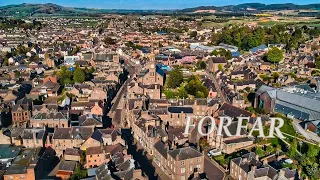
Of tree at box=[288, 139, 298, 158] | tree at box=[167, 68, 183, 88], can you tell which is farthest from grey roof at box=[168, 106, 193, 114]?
tree at box=[288, 139, 298, 158]

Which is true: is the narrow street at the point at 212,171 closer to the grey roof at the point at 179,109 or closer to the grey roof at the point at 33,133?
the grey roof at the point at 179,109

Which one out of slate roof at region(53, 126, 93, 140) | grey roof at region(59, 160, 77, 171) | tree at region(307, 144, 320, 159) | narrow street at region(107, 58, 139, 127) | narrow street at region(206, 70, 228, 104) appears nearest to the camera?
grey roof at region(59, 160, 77, 171)

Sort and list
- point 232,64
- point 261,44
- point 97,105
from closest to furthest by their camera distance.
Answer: point 97,105
point 232,64
point 261,44

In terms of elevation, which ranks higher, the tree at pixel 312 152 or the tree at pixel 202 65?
the tree at pixel 202 65

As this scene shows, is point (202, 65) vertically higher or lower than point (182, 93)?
higher

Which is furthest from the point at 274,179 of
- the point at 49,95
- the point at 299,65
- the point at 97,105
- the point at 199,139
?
the point at 299,65

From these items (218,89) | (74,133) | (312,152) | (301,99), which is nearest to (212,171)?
(312,152)

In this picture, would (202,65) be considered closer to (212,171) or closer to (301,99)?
(301,99)

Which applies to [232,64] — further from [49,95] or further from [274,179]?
[274,179]

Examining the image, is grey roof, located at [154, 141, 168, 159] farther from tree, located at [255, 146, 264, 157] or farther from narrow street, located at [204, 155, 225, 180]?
tree, located at [255, 146, 264, 157]

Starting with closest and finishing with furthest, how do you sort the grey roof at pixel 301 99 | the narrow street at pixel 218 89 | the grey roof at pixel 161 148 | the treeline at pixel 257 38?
the grey roof at pixel 161 148 → the grey roof at pixel 301 99 → the narrow street at pixel 218 89 → the treeline at pixel 257 38

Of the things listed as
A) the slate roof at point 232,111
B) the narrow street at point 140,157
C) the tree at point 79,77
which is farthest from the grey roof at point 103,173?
the tree at point 79,77
